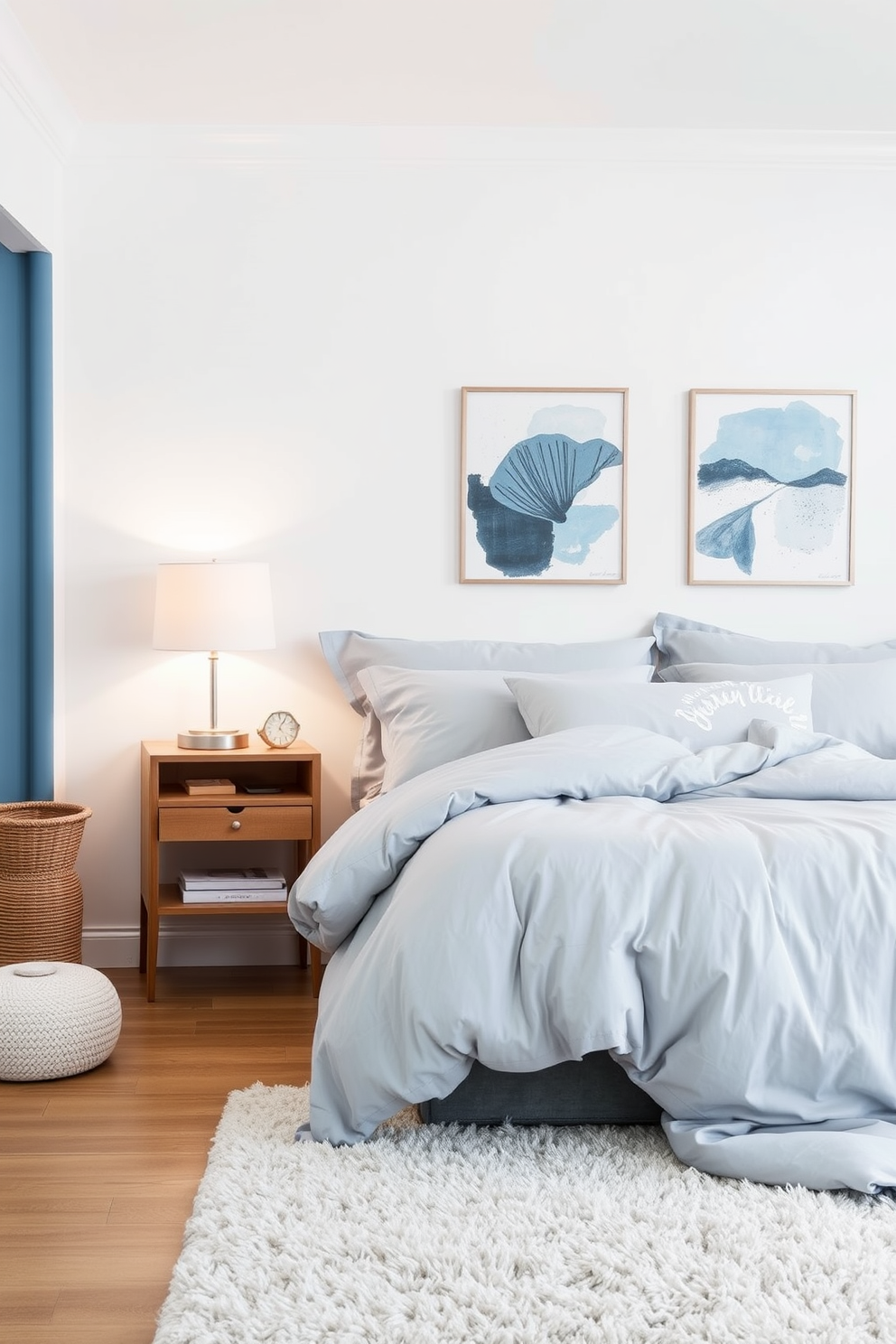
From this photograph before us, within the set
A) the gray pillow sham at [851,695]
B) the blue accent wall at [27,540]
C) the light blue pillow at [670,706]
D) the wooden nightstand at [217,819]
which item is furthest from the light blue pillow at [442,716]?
the blue accent wall at [27,540]

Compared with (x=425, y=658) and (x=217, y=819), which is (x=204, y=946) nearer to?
(x=217, y=819)

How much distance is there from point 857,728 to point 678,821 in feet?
4.32

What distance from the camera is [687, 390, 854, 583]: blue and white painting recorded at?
4.11 metres

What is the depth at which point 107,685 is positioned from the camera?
3975mm

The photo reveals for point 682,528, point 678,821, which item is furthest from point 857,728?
point 678,821

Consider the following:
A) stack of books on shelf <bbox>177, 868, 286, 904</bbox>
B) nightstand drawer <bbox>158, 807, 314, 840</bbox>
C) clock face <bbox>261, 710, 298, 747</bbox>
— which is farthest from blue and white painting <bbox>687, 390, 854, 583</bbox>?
stack of books on shelf <bbox>177, 868, 286, 904</bbox>

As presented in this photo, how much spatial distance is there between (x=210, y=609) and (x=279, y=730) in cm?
45

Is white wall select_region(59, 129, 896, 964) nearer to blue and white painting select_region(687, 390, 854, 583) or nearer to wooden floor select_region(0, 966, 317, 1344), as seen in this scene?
blue and white painting select_region(687, 390, 854, 583)

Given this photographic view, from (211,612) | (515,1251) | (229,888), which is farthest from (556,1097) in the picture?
(211,612)

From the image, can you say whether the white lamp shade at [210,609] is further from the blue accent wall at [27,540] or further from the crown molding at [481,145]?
the crown molding at [481,145]

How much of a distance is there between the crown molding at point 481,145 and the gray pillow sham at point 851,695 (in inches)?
69.7

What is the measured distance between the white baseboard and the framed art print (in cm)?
139

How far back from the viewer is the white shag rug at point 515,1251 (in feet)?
5.45

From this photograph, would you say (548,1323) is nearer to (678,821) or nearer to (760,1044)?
(760,1044)
